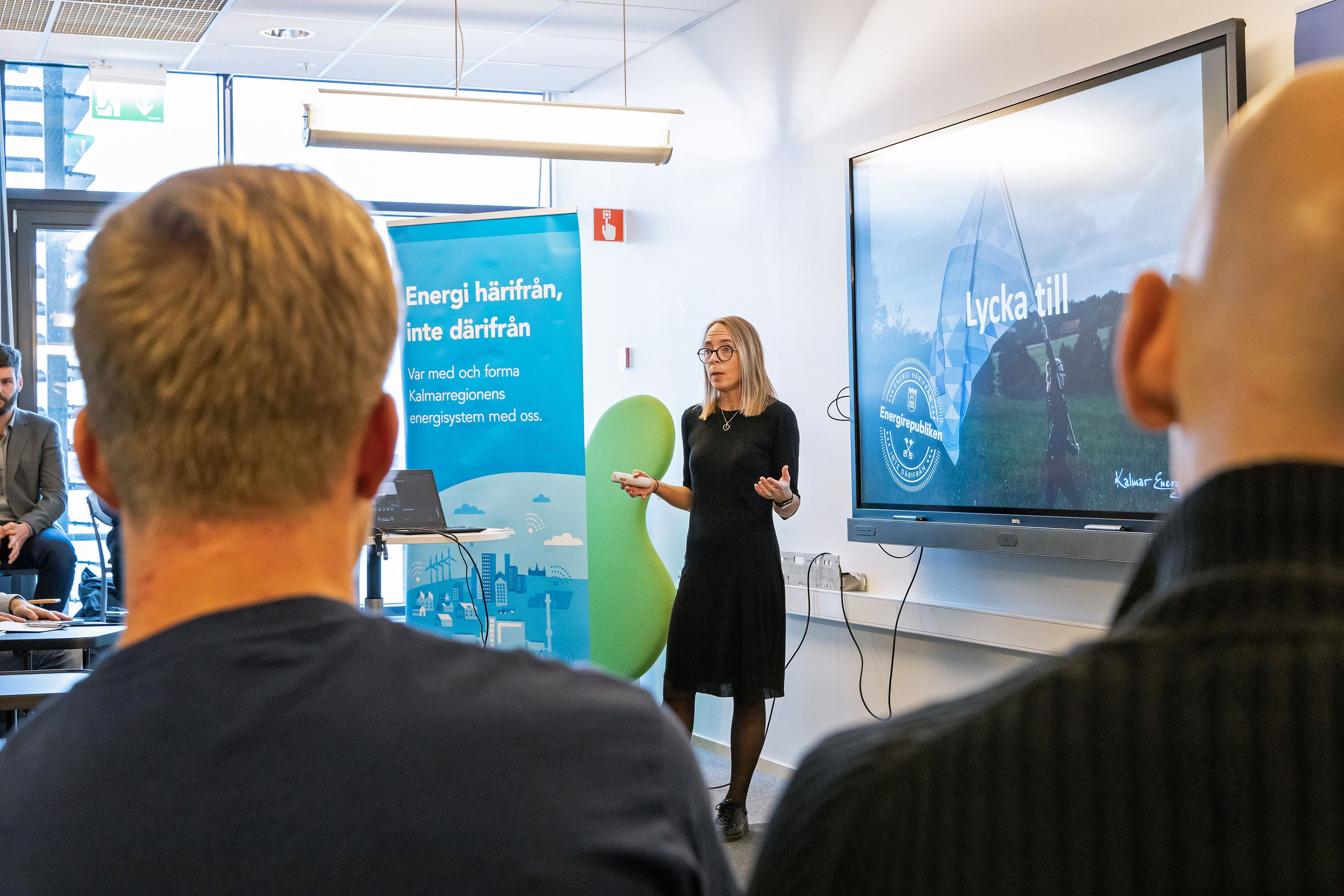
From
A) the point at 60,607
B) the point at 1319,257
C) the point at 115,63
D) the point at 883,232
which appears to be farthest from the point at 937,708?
the point at 115,63

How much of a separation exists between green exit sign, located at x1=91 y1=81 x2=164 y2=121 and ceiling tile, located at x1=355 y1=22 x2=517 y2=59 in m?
1.08

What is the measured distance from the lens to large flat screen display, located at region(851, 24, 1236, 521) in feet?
9.70

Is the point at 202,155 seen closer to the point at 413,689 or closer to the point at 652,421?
the point at 652,421

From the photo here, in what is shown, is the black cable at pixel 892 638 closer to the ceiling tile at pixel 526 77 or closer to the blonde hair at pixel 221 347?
the ceiling tile at pixel 526 77

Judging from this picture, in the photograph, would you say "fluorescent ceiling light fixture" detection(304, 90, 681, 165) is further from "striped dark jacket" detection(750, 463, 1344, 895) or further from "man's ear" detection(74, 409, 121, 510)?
"striped dark jacket" detection(750, 463, 1344, 895)

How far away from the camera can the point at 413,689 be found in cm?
70

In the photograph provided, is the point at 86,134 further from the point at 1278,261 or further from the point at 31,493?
the point at 1278,261

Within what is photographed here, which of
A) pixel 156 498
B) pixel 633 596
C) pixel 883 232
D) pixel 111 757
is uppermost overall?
pixel 883 232

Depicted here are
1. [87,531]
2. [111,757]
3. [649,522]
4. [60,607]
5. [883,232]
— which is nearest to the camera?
[111,757]

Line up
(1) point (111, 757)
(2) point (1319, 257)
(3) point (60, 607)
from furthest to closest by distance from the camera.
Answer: (3) point (60, 607), (1) point (111, 757), (2) point (1319, 257)

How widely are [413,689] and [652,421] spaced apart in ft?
14.0

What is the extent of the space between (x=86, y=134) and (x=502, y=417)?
9.56ft

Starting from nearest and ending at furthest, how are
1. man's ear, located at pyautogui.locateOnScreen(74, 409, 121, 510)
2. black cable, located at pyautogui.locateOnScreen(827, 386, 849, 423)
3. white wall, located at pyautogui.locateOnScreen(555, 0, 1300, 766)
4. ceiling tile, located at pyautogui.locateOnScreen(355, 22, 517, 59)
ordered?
man's ear, located at pyautogui.locateOnScreen(74, 409, 121, 510) → white wall, located at pyautogui.locateOnScreen(555, 0, 1300, 766) → black cable, located at pyautogui.locateOnScreen(827, 386, 849, 423) → ceiling tile, located at pyautogui.locateOnScreen(355, 22, 517, 59)

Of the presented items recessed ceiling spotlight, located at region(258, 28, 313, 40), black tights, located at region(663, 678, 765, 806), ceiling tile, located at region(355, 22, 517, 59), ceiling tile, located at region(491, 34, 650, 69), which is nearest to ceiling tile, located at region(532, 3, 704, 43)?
ceiling tile, located at region(491, 34, 650, 69)
